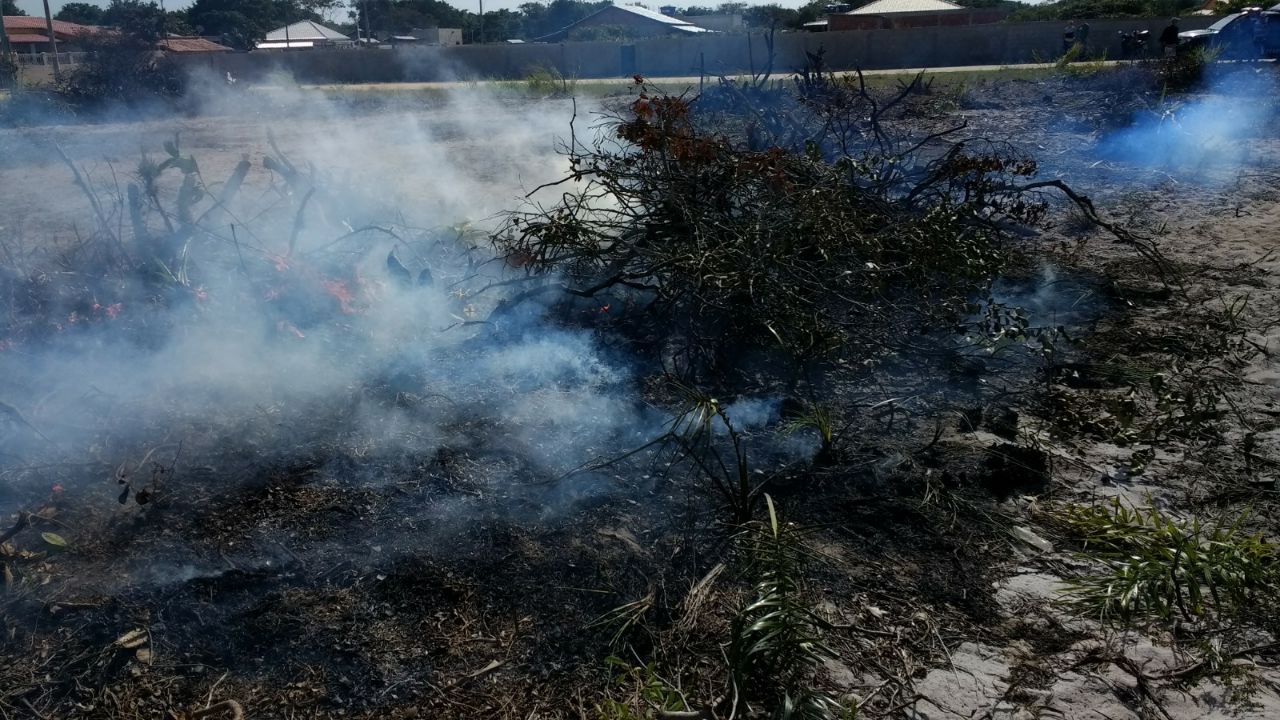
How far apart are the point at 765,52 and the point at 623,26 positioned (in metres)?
22.6

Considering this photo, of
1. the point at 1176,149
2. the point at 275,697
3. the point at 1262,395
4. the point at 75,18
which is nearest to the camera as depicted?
the point at 275,697

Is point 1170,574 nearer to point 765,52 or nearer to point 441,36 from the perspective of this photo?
point 765,52

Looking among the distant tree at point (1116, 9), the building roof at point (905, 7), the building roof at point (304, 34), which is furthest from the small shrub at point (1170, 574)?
the building roof at point (304, 34)

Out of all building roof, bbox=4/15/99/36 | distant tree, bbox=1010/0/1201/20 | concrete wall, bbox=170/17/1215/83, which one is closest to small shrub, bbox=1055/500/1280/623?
concrete wall, bbox=170/17/1215/83

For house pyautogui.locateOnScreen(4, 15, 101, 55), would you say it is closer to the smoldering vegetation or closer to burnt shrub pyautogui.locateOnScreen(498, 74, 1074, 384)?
the smoldering vegetation

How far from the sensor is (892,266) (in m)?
5.64

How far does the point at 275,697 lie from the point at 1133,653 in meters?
2.93

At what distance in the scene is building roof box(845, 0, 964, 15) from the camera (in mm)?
36969

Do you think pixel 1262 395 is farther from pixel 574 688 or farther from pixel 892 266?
pixel 574 688

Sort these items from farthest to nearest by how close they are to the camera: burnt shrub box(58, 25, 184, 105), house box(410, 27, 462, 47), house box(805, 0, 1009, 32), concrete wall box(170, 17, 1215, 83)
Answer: house box(410, 27, 462, 47) → house box(805, 0, 1009, 32) → concrete wall box(170, 17, 1215, 83) → burnt shrub box(58, 25, 184, 105)

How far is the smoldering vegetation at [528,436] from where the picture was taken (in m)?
2.83

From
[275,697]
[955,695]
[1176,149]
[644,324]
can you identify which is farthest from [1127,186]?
[275,697]

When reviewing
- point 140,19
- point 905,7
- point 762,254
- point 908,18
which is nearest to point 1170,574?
point 762,254

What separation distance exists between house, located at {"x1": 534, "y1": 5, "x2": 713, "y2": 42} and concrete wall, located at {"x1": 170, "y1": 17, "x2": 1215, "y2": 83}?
13.7 metres
